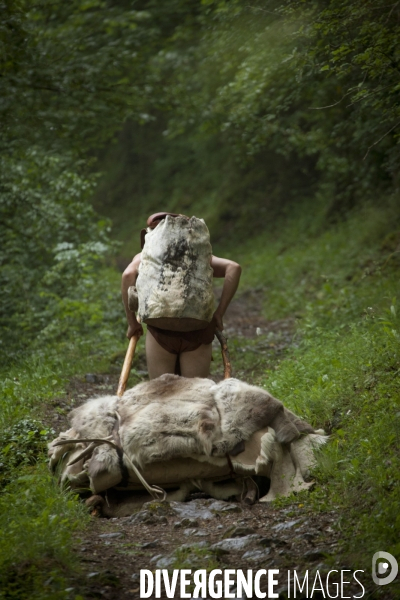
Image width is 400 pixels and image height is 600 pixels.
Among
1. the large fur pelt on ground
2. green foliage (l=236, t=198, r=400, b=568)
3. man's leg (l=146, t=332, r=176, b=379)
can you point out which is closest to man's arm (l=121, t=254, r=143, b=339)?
man's leg (l=146, t=332, r=176, b=379)

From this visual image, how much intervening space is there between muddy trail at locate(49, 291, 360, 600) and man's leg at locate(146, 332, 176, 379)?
1.26 meters

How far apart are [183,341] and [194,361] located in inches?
7.9

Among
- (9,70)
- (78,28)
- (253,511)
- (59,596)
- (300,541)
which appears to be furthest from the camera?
(78,28)

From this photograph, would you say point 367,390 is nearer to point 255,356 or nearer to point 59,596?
point 59,596

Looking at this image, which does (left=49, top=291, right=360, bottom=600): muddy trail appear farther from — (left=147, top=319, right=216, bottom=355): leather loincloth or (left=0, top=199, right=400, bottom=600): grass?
(left=147, top=319, right=216, bottom=355): leather loincloth

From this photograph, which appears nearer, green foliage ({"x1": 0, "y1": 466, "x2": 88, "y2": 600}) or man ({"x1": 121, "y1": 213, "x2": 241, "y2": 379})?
green foliage ({"x1": 0, "y1": 466, "x2": 88, "y2": 600})

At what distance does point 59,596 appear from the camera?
3176 millimetres

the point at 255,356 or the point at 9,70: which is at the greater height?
the point at 9,70

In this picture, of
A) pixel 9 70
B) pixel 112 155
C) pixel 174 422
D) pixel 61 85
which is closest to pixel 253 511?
pixel 174 422

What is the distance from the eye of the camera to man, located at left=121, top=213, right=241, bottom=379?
18.4ft

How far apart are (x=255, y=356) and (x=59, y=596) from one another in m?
5.94

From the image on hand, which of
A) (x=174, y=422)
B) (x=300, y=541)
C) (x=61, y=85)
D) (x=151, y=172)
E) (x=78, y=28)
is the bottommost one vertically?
(x=151, y=172)

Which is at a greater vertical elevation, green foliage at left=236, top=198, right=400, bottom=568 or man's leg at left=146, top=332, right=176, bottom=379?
man's leg at left=146, top=332, right=176, bottom=379

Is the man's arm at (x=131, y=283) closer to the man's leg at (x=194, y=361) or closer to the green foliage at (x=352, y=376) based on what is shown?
the man's leg at (x=194, y=361)
